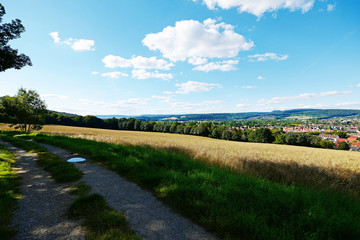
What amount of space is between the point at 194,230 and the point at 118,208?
1972 millimetres

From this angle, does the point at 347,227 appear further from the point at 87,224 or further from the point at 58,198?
the point at 58,198

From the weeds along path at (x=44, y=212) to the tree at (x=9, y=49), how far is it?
12377 mm

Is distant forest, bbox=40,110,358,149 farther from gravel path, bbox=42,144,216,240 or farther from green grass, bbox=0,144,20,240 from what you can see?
green grass, bbox=0,144,20,240

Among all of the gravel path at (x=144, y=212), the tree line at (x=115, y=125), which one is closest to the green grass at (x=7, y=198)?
the gravel path at (x=144, y=212)

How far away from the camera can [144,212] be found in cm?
356

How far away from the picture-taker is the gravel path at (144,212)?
2.87m

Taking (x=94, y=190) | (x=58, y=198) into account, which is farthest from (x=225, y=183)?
(x=58, y=198)

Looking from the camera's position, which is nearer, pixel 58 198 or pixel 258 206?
pixel 258 206

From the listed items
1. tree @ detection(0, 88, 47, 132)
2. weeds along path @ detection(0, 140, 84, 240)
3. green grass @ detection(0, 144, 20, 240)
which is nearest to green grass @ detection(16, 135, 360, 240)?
weeds along path @ detection(0, 140, 84, 240)

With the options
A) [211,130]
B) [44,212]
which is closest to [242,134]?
[211,130]

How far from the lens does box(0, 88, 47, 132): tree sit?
25266mm

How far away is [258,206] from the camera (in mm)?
3633

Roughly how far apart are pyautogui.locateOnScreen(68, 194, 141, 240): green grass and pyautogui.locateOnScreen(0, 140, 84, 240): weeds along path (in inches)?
6.9

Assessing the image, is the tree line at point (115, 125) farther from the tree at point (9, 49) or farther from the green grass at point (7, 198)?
the green grass at point (7, 198)
